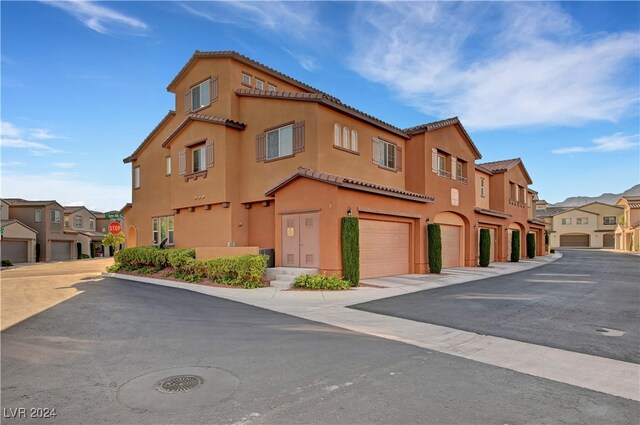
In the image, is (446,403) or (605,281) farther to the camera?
(605,281)

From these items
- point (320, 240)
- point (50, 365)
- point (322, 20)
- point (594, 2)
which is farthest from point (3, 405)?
point (594, 2)

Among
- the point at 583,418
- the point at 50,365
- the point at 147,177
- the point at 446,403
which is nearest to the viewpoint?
the point at 583,418

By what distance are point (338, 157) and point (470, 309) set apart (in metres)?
9.10

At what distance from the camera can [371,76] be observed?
1991 centimetres

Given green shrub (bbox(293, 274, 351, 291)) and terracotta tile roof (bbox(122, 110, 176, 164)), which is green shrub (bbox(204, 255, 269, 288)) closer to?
green shrub (bbox(293, 274, 351, 291))

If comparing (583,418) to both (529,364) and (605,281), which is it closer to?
(529,364)

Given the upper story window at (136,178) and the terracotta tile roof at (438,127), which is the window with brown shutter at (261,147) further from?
the upper story window at (136,178)

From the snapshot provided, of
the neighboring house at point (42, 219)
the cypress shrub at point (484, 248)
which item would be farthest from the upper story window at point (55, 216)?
the cypress shrub at point (484, 248)

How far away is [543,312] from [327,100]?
1128 cm

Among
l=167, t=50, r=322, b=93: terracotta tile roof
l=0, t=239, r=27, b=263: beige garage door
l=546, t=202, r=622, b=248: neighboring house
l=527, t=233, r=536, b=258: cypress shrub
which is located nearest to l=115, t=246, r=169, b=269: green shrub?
l=167, t=50, r=322, b=93: terracotta tile roof

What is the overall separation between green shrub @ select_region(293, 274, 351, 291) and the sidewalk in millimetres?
417

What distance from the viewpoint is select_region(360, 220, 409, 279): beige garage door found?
15.4 metres

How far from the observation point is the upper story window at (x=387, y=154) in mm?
18359

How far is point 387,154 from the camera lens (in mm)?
19172
